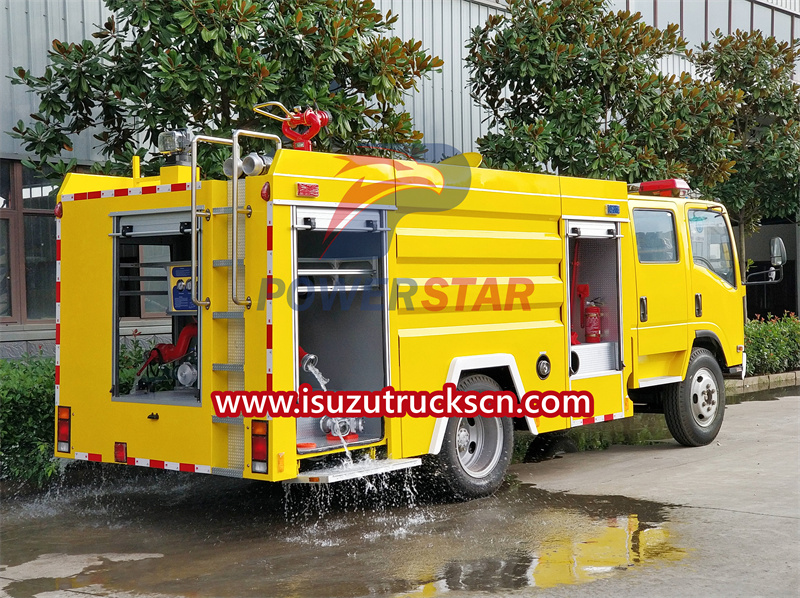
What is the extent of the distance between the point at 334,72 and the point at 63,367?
4.17 m

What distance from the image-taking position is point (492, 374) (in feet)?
25.8

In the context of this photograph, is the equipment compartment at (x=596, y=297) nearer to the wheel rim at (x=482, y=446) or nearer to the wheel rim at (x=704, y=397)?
the wheel rim at (x=482, y=446)

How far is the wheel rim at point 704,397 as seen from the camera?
9.84 m

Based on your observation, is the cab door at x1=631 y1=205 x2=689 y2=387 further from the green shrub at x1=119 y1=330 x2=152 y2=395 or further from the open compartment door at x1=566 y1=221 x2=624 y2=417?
the green shrub at x1=119 y1=330 x2=152 y2=395

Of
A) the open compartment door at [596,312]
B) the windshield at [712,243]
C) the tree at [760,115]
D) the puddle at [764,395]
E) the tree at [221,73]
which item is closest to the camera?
the open compartment door at [596,312]

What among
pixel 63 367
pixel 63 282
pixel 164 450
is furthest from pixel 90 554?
pixel 63 282

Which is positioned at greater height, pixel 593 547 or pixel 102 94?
pixel 102 94

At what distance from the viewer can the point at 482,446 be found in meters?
7.73

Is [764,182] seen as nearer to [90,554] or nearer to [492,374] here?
[492,374]

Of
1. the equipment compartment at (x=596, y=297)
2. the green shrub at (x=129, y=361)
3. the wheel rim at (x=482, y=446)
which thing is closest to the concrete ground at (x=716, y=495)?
the wheel rim at (x=482, y=446)

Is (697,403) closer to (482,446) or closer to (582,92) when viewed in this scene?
(482,446)

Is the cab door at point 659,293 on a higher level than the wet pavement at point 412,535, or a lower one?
higher

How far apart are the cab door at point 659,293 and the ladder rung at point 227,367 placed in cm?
420

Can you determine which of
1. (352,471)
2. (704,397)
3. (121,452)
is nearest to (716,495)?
(704,397)
